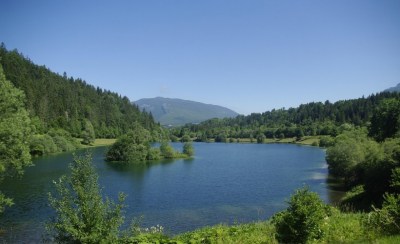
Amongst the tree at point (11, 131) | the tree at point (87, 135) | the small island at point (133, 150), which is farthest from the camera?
the tree at point (87, 135)

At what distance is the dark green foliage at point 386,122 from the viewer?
103 m

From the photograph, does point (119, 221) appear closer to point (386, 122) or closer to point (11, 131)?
point (11, 131)

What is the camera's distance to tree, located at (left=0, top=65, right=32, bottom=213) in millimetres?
28234

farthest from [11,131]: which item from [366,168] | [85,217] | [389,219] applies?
[366,168]

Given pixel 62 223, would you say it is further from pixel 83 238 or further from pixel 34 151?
pixel 34 151

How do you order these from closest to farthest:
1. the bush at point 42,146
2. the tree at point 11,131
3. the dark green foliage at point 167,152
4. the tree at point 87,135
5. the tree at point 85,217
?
1. the tree at point 85,217
2. the tree at point 11,131
3. the bush at point 42,146
4. the dark green foliage at point 167,152
5. the tree at point 87,135

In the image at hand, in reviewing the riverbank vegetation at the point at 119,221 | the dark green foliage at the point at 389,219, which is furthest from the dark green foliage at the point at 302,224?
the dark green foliage at the point at 389,219

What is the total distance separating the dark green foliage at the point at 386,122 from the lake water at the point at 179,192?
70.9ft

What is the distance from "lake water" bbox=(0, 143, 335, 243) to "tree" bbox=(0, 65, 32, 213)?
11341 mm

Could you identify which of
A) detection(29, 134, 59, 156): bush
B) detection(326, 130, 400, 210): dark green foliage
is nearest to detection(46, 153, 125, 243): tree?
detection(326, 130, 400, 210): dark green foliage

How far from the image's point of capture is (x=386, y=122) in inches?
4240

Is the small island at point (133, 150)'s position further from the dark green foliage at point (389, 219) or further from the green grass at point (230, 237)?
the dark green foliage at point (389, 219)

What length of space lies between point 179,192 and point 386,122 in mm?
76150

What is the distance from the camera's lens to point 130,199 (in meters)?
57.5
